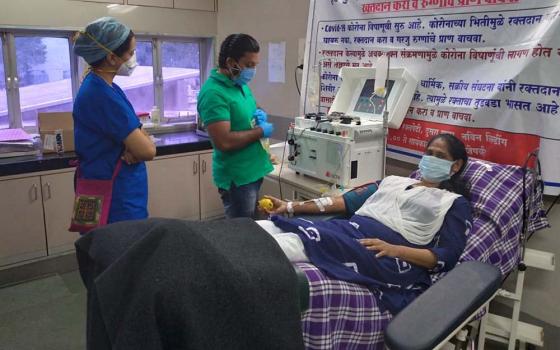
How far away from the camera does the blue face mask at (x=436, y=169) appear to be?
1928 millimetres

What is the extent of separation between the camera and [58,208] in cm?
310

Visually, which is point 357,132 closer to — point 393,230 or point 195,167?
point 393,230

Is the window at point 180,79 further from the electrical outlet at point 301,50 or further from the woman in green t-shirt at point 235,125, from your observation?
the woman in green t-shirt at point 235,125

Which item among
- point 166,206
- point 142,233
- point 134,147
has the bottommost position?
point 166,206

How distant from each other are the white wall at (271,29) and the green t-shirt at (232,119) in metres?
1.11

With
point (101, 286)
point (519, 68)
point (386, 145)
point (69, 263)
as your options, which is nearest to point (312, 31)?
point (386, 145)

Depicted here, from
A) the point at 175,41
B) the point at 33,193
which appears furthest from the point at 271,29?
the point at 33,193

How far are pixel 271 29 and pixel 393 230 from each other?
2.21 metres

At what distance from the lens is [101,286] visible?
102cm

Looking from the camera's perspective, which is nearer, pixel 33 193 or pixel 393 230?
pixel 393 230

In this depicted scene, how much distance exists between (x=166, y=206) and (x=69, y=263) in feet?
2.61

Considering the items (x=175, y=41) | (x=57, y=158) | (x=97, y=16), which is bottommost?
(x=57, y=158)

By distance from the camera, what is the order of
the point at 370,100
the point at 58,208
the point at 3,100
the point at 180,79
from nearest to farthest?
the point at 370,100 < the point at 58,208 < the point at 3,100 < the point at 180,79

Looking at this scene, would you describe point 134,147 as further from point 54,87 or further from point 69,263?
point 54,87
